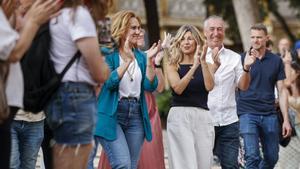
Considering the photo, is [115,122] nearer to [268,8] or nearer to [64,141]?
[64,141]

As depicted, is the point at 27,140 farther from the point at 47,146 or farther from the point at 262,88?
the point at 262,88

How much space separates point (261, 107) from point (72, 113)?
4.65 metres

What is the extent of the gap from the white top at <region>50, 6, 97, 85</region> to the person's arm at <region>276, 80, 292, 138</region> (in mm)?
4942

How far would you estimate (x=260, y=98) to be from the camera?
392 inches

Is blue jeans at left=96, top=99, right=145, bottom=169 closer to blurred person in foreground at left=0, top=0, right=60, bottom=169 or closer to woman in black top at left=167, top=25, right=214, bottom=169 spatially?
woman in black top at left=167, top=25, right=214, bottom=169

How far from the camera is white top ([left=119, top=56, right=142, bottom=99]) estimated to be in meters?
8.10

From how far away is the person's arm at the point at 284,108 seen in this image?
10273 millimetres

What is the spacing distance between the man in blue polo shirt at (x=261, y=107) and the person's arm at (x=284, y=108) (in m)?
0.11

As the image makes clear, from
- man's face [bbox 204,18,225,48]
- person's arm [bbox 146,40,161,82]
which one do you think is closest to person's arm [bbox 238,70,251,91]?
man's face [bbox 204,18,225,48]

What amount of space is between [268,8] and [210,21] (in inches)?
Result: 982

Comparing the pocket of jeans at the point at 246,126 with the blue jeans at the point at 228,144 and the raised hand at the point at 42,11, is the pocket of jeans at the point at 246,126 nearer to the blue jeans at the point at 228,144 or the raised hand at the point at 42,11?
the blue jeans at the point at 228,144

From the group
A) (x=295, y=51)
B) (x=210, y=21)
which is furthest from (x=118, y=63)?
(x=295, y=51)

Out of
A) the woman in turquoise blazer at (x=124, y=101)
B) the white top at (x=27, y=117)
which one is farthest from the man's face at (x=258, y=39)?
the white top at (x=27, y=117)

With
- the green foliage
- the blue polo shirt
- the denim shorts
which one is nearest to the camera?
the denim shorts
